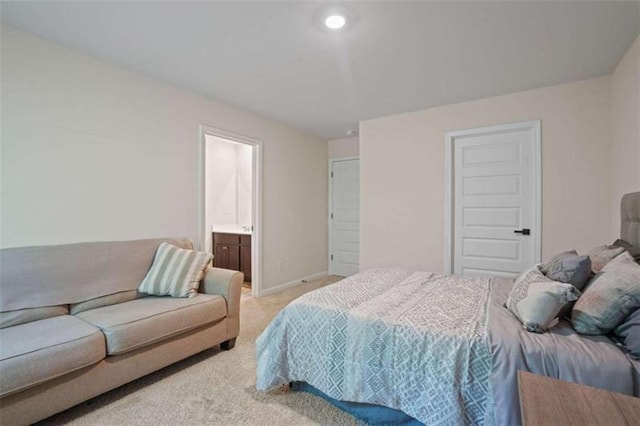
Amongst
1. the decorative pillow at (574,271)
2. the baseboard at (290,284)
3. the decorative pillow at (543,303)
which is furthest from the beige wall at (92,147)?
the decorative pillow at (574,271)

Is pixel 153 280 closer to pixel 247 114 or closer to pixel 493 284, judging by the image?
pixel 247 114

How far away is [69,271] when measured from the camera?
2.11m

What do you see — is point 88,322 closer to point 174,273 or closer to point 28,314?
point 28,314

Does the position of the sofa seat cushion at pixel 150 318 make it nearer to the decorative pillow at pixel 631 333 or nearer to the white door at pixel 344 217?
the decorative pillow at pixel 631 333

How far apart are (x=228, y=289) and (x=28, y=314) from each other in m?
1.23

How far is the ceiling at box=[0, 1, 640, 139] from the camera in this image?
6.11 feet

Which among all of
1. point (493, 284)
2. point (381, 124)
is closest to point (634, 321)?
point (493, 284)

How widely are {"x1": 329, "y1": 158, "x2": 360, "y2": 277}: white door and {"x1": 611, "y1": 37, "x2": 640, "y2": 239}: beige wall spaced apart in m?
3.10

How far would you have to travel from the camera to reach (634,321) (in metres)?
1.20

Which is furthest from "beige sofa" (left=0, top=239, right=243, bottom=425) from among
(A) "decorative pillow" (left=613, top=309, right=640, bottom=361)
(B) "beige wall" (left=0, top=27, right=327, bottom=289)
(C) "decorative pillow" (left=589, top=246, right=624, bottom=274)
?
(C) "decorative pillow" (left=589, top=246, right=624, bottom=274)

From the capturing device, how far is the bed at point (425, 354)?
1.20 metres

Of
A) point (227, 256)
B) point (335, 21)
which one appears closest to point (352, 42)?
point (335, 21)

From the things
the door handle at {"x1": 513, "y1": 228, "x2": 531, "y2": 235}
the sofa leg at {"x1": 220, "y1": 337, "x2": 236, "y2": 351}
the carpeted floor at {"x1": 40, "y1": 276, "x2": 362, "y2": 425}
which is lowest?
the carpeted floor at {"x1": 40, "y1": 276, "x2": 362, "y2": 425}

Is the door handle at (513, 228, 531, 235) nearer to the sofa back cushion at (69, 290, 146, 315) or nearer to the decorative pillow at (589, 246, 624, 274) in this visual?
the decorative pillow at (589, 246, 624, 274)
